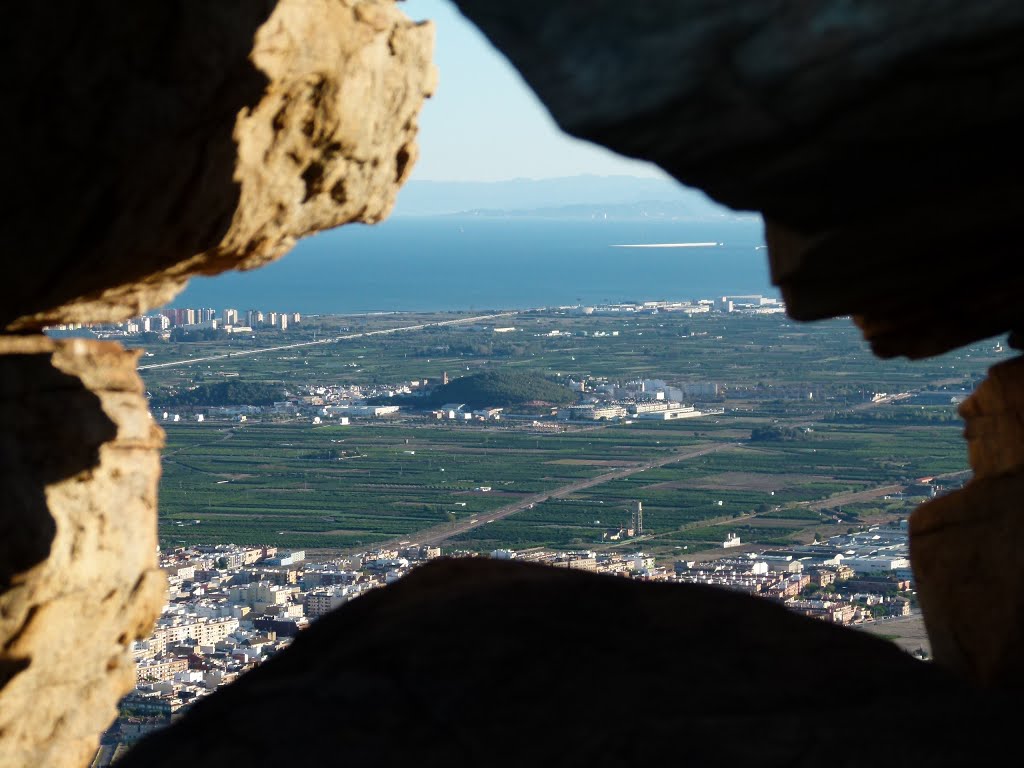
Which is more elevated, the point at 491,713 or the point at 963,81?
the point at 963,81

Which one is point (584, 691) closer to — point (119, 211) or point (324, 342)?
point (119, 211)

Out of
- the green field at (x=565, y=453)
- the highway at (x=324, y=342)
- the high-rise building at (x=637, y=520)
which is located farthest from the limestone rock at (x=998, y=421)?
the highway at (x=324, y=342)

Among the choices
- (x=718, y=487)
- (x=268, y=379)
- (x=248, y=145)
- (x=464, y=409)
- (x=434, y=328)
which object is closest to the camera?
(x=248, y=145)

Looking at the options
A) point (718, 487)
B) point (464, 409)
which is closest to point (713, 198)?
point (718, 487)

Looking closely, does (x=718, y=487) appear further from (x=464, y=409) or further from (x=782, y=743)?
(x=782, y=743)

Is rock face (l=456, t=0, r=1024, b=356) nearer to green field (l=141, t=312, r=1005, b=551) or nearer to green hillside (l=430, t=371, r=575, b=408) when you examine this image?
green field (l=141, t=312, r=1005, b=551)

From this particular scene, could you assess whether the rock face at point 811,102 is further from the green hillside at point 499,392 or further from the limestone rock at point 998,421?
the green hillside at point 499,392
